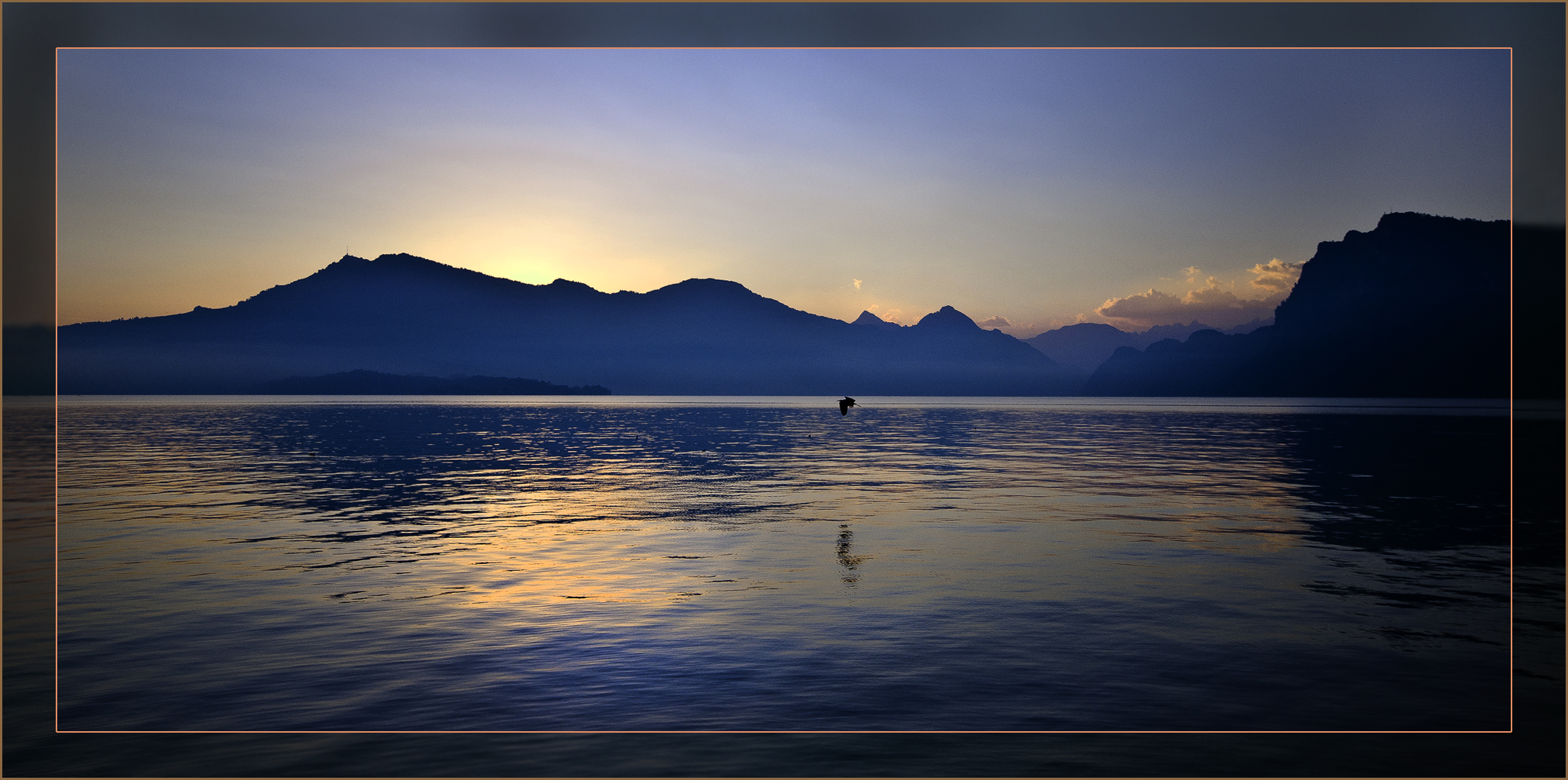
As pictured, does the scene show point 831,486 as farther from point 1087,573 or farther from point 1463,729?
point 1463,729

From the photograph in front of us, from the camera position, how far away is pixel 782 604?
50.6 ft

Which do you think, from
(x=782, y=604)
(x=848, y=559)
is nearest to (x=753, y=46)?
(x=782, y=604)

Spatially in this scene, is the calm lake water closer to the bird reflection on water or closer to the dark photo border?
the bird reflection on water

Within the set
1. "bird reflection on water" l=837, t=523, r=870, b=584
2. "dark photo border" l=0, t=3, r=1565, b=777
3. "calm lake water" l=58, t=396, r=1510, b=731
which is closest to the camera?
"dark photo border" l=0, t=3, r=1565, b=777

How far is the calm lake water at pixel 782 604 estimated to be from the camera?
10.5 meters

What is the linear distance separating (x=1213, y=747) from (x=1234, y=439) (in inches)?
2642

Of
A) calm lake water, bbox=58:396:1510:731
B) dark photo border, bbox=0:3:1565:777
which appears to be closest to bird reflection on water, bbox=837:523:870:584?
calm lake water, bbox=58:396:1510:731

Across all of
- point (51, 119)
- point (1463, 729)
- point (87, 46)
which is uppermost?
point (87, 46)

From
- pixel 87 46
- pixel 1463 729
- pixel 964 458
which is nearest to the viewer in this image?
pixel 87 46

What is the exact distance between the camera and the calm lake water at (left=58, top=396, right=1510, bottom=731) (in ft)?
34.4

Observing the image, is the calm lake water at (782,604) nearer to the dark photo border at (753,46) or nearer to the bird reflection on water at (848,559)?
the bird reflection on water at (848,559)

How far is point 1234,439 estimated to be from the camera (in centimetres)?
6906

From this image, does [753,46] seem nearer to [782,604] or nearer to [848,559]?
[782,604]

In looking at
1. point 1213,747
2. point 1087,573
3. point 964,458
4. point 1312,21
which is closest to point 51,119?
point 1312,21
